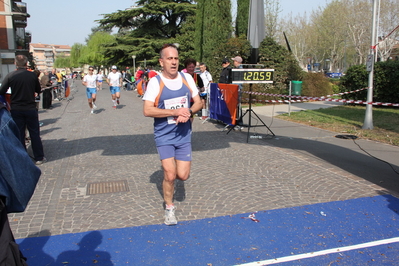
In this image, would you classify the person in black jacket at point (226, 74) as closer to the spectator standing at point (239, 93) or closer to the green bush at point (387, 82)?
the spectator standing at point (239, 93)

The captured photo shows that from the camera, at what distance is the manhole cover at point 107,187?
5.57 meters

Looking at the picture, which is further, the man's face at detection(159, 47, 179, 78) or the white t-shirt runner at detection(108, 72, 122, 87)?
the white t-shirt runner at detection(108, 72, 122, 87)

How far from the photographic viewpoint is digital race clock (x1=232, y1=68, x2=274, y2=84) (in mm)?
8820

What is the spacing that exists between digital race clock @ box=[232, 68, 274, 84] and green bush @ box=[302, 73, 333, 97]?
11720 millimetres

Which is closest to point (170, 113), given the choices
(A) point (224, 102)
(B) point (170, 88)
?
(B) point (170, 88)

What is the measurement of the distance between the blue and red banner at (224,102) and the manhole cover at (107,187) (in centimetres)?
512

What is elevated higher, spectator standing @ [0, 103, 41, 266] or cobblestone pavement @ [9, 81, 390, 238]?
spectator standing @ [0, 103, 41, 266]

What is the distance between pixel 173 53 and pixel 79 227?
2.31 meters

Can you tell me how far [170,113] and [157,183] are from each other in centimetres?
221

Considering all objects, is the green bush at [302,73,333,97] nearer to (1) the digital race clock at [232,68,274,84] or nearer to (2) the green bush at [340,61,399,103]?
(2) the green bush at [340,61,399,103]

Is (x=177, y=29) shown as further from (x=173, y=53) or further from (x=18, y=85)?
(x=173, y=53)

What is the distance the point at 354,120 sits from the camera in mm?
12367

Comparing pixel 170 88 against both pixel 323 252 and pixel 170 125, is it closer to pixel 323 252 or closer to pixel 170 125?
pixel 170 125

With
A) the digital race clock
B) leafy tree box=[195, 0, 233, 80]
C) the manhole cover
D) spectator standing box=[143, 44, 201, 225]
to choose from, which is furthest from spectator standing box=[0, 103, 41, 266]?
leafy tree box=[195, 0, 233, 80]
